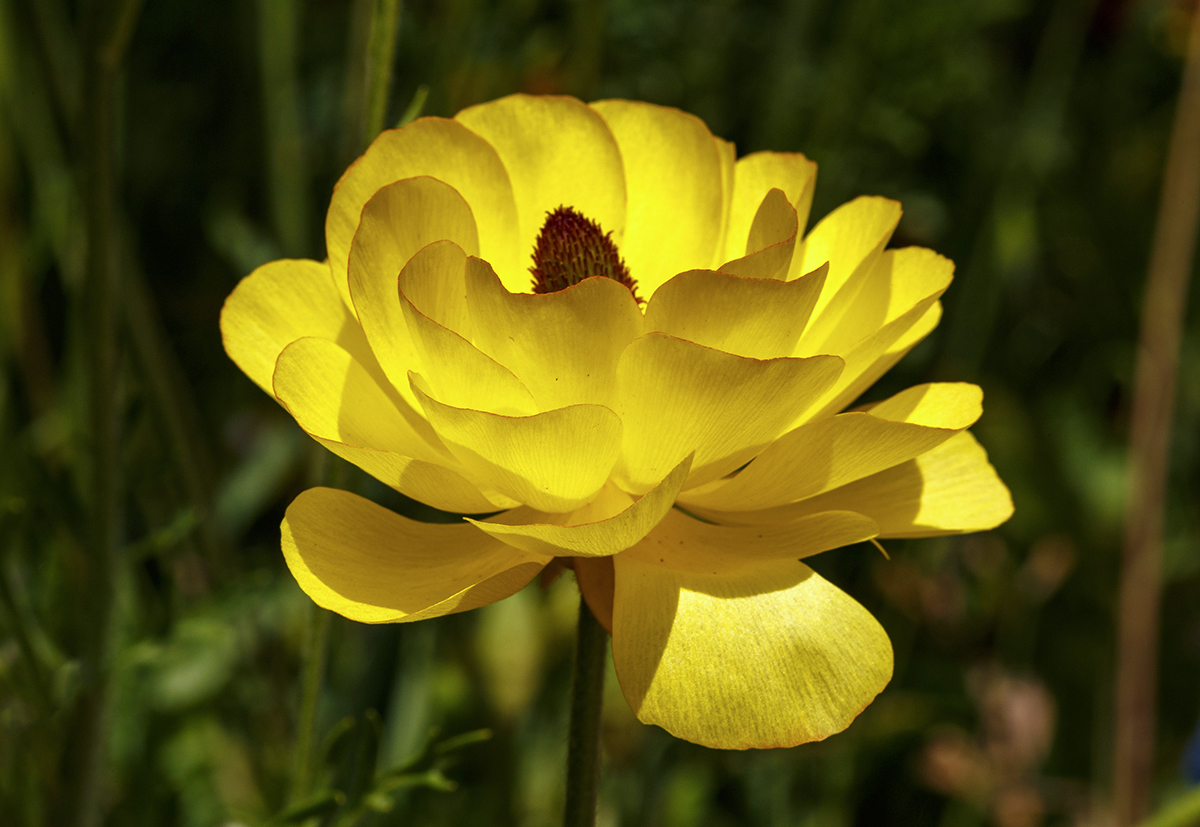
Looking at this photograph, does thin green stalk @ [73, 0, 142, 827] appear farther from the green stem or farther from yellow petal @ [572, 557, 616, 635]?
yellow petal @ [572, 557, 616, 635]

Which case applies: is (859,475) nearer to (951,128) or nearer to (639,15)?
(639,15)

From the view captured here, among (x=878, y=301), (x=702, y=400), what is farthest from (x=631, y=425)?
(x=878, y=301)

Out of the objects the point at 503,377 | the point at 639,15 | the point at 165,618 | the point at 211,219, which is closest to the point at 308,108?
the point at 211,219

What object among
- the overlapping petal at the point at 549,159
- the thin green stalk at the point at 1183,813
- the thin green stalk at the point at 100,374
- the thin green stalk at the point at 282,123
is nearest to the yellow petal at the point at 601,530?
the overlapping petal at the point at 549,159

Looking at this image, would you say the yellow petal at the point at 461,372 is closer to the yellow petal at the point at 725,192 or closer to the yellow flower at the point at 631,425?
the yellow flower at the point at 631,425

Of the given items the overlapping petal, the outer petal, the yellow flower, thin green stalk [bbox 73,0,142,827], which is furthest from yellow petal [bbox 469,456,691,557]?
thin green stalk [bbox 73,0,142,827]

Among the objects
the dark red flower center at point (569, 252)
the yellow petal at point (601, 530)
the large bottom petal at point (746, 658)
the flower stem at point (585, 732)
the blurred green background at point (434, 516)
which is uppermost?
the dark red flower center at point (569, 252)
